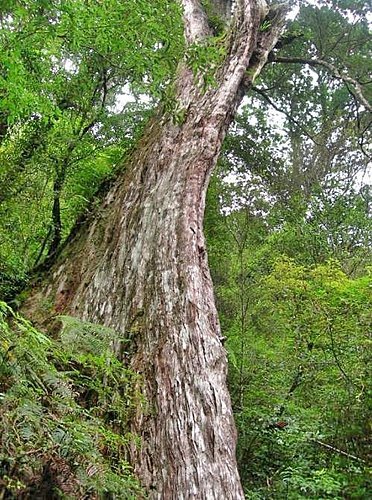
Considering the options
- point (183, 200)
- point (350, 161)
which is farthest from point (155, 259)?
point (350, 161)

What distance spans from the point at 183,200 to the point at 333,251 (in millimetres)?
6194

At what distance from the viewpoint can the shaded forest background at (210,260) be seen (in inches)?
79.6

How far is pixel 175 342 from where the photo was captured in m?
3.27

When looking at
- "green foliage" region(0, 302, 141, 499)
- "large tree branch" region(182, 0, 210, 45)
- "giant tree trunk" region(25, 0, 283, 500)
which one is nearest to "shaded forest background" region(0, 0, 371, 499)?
"green foliage" region(0, 302, 141, 499)

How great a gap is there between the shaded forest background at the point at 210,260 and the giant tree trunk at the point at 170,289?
0.69ft

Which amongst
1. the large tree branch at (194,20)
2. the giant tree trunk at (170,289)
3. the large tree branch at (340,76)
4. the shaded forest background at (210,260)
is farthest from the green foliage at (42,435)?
the large tree branch at (340,76)

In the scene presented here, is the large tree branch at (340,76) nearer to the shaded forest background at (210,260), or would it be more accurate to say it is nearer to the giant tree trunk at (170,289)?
the shaded forest background at (210,260)

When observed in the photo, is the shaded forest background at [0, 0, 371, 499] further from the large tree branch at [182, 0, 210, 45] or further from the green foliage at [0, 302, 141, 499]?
the large tree branch at [182, 0, 210, 45]

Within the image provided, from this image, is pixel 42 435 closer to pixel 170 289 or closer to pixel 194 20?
pixel 170 289

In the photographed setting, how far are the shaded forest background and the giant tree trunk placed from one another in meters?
0.21

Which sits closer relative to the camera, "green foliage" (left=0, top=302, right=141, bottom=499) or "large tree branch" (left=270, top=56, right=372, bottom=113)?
"green foliage" (left=0, top=302, right=141, bottom=499)

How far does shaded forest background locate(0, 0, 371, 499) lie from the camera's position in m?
2.02

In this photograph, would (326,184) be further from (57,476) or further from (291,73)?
(57,476)

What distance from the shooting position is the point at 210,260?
841 centimetres
